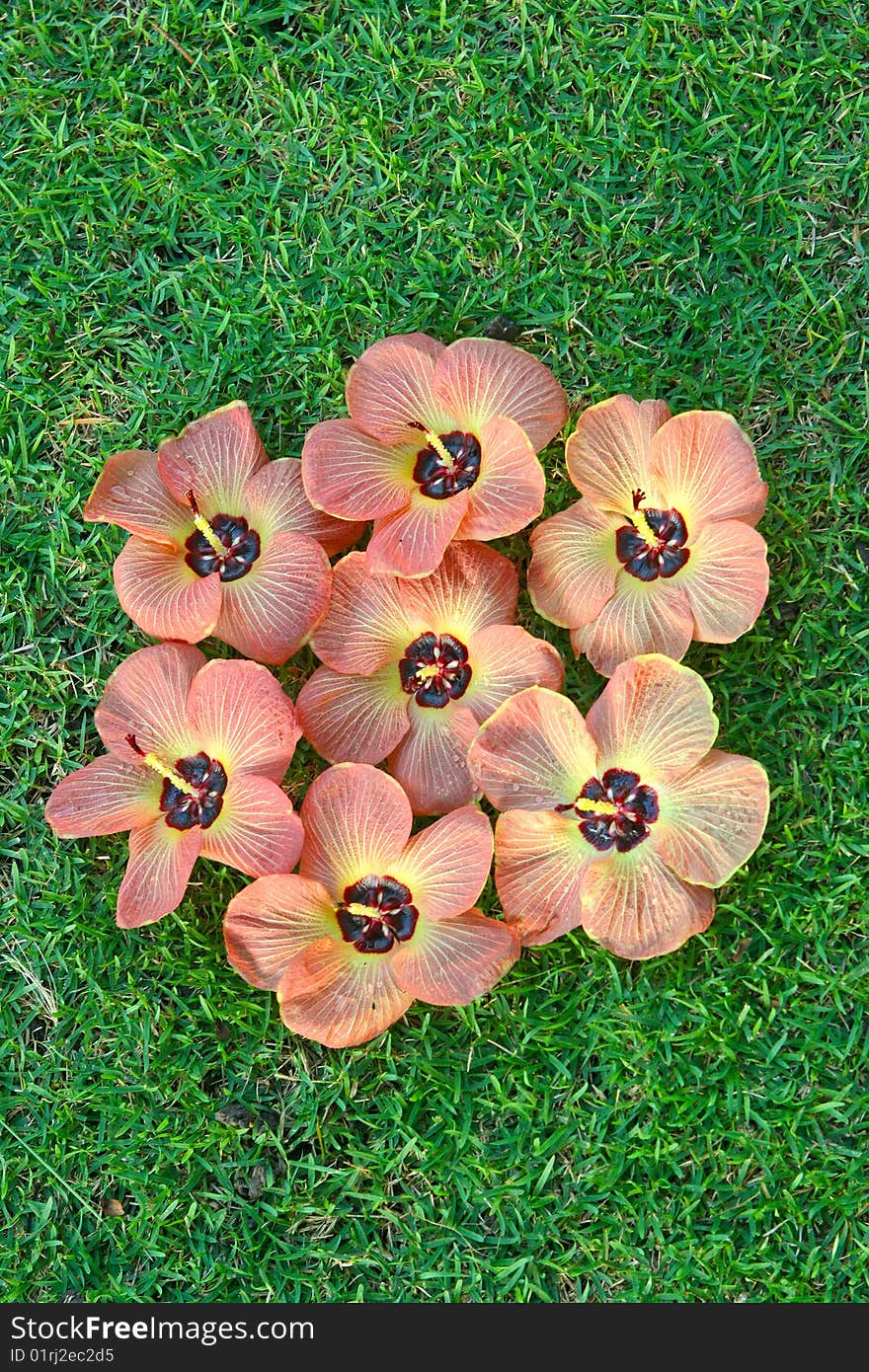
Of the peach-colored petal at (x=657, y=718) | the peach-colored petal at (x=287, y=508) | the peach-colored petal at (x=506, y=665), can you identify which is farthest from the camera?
the peach-colored petal at (x=287, y=508)

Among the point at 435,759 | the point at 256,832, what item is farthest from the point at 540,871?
the point at 256,832

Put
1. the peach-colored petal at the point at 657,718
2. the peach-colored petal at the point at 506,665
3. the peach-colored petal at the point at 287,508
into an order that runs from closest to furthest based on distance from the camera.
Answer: the peach-colored petal at the point at 657,718
the peach-colored petal at the point at 506,665
the peach-colored petal at the point at 287,508

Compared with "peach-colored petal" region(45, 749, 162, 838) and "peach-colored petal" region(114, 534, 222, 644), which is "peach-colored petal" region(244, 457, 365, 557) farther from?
"peach-colored petal" region(45, 749, 162, 838)

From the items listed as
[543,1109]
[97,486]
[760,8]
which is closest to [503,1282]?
[543,1109]

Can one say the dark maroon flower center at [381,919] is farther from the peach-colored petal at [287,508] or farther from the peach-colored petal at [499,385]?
the peach-colored petal at [499,385]

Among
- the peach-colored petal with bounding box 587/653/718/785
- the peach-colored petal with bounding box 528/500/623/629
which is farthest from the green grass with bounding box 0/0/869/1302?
the peach-colored petal with bounding box 587/653/718/785

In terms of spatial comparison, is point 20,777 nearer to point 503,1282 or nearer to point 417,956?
point 417,956


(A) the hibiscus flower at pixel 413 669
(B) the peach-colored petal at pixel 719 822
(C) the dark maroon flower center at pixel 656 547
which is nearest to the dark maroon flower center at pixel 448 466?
(A) the hibiscus flower at pixel 413 669
